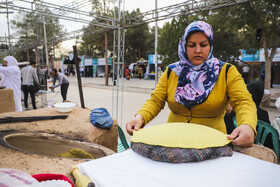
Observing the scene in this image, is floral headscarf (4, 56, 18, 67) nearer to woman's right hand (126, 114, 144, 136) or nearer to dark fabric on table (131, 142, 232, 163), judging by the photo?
woman's right hand (126, 114, 144, 136)

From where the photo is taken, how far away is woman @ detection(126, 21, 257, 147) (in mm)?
1227

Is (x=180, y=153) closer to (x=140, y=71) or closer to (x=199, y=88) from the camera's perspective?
(x=199, y=88)

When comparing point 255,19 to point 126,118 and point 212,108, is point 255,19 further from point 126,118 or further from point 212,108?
point 212,108

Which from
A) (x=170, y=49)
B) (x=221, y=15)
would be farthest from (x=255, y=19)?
(x=170, y=49)

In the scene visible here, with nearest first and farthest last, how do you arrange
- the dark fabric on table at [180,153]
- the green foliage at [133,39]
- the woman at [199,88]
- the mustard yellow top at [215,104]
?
the dark fabric on table at [180,153] → the mustard yellow top at [215,104] → the woman at [199,88] → the green foliage at [133,39]

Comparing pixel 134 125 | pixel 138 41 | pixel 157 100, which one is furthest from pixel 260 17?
pixel 138 41

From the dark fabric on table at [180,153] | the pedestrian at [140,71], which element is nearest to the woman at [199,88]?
the dark fabric on table at [180,153]

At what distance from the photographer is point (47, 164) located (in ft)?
4.09

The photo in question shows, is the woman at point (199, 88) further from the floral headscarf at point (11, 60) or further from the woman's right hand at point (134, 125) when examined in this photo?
the floral headscarf at point (11, 60)

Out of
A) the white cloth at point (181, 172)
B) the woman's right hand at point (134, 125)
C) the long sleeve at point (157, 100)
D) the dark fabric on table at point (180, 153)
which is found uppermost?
the long sleeve at point (157, 100)

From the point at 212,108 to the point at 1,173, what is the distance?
117 centimetres

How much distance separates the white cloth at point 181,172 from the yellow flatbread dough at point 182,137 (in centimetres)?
8

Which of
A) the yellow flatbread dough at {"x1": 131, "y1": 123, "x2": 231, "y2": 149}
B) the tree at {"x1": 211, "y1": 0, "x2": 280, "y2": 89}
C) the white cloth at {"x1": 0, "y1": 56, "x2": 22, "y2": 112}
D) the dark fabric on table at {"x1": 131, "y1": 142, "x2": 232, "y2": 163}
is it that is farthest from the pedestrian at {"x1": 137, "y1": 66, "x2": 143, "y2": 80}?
the dark fabric on table at {"x1": 131, "y1": 142, "x2": 232, "y2": 163}

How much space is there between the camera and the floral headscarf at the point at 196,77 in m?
1.27
